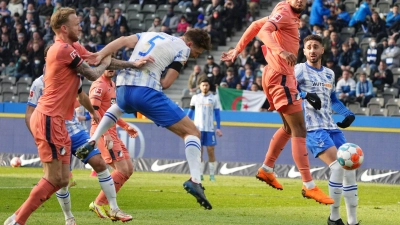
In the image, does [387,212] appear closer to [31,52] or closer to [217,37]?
[217,37]

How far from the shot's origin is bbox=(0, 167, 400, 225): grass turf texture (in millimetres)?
12414

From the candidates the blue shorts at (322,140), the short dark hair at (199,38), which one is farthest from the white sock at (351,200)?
the short dark hair at (199,38)

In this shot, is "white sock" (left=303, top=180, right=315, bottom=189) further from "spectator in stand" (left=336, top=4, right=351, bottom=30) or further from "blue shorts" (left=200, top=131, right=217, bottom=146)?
"spectator in stand" (left=336, top=4, right=351, bottom=30)

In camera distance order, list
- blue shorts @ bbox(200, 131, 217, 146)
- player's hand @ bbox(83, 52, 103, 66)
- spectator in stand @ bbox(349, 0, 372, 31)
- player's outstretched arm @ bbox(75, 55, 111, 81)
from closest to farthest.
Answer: player's outstretched arm @ bbox(75, 55, 111, 81) → player's hand @ bbox(83, 52, 103, 66) → blue shorts @ bbox(200, 131, 217, 146) → spectator in stand @ bbox(349, 0, 372, 31)

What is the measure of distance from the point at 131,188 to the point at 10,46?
16764 mm

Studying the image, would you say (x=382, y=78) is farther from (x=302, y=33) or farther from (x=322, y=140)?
(x=322, y=140)

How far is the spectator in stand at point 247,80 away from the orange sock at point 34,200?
1752cm

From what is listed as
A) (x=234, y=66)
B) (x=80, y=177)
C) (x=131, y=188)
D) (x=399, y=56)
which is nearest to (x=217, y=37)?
(x=234, y=66)

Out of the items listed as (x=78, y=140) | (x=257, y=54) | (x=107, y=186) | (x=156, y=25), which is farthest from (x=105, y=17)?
(x=107, y=186)

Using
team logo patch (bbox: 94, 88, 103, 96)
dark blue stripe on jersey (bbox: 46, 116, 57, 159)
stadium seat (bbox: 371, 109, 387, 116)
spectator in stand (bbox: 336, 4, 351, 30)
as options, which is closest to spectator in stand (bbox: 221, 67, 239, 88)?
spectator in stand (bbox: 336, 4, 351, 30)

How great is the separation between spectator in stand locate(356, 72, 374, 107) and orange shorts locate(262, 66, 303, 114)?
45.5ft

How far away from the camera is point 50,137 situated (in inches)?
396

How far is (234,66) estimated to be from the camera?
28562 millimetres

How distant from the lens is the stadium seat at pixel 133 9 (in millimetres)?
33619
